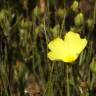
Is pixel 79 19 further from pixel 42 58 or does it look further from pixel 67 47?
pixel 42 58

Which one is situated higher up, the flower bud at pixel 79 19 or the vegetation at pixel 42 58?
the flower bud at pixel 79 19

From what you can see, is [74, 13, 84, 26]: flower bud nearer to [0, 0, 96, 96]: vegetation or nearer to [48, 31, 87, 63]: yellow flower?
[0, 0, 96, 96]: vegetation

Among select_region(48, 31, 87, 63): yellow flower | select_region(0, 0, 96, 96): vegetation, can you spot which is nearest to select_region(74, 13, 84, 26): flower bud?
select_region(0, 0, 96, 96): vegetation

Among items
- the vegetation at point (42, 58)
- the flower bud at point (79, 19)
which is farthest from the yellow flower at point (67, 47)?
the flower bud at point (79, 19)

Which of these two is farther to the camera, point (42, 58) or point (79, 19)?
point (42, 58)

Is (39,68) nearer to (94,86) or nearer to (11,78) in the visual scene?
(11,78)

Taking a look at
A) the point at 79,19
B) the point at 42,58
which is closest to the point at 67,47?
the point at 79,19

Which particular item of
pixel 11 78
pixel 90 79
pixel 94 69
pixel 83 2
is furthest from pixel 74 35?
pixel 83 2

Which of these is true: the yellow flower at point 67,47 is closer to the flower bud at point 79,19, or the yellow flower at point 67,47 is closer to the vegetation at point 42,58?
the vegetation at point 42,58
